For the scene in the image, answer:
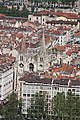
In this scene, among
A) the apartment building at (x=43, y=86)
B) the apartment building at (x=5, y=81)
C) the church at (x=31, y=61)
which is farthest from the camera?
the church at (x=31, y=61)

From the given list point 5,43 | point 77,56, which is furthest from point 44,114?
point 5,43

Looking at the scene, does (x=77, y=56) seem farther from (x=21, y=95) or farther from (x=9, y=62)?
(x=21, y=95)

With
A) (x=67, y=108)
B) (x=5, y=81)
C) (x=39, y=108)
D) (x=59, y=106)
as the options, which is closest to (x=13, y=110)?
(x=39, y=108)

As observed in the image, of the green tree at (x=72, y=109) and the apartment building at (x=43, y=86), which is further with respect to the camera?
the apartment building at (x=43, y=86)

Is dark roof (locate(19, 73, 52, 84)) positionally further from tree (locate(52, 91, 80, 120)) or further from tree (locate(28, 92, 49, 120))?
tree (locate(52, 91, 80, 120))

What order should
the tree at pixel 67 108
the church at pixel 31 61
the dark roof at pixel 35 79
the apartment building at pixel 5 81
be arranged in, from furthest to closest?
the church at pixel 31 61
the apartment building at pixel 5 81
the dark roof at pixel 35 79
the tree at pixel 67 108

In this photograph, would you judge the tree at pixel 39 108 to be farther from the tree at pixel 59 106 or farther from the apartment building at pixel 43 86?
the apartment building at pixel 43 86

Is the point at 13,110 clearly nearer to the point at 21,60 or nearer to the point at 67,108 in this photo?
the point at 67,108

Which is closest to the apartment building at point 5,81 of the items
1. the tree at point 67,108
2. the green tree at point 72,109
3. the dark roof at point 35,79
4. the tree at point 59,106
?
the dark roof at point 35,79
